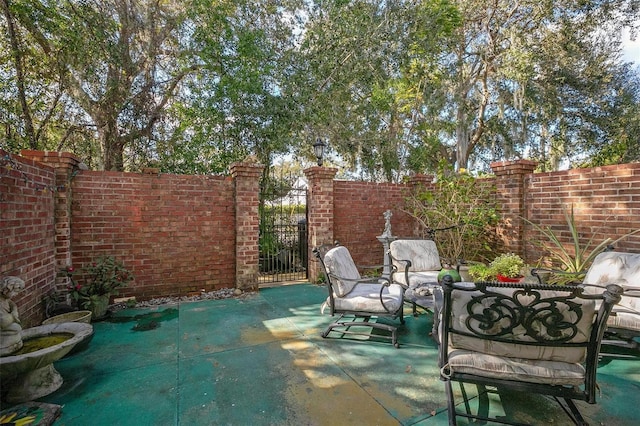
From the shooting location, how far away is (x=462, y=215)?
194 inches

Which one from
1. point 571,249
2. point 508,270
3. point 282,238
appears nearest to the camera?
point 508,270

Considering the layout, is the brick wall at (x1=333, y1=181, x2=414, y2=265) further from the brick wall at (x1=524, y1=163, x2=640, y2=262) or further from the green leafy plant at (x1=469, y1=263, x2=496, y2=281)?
the green leafy plant at (x1=469, y1=263, x2=496, y2=281)

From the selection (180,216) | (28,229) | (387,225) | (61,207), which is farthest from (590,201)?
(61,207)

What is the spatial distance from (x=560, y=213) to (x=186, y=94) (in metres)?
7.17

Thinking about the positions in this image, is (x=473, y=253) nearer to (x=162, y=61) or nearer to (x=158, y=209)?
(x=158, y=209)

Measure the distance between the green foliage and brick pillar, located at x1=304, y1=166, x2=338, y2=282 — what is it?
164 cm

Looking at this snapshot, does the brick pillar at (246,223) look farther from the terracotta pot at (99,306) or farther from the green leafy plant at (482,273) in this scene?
the green leafy plant at (482,273)

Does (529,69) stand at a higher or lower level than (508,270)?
higher

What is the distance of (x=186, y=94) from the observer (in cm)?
660

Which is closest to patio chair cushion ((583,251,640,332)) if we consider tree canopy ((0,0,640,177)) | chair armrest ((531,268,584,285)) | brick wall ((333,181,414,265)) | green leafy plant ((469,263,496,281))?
chair armrest ((531,268,584,285))

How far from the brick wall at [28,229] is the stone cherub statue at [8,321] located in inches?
23.3

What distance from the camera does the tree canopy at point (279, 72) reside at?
5176 millimetres

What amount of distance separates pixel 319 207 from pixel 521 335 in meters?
3.74

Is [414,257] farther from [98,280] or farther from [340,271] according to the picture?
[98,280]
